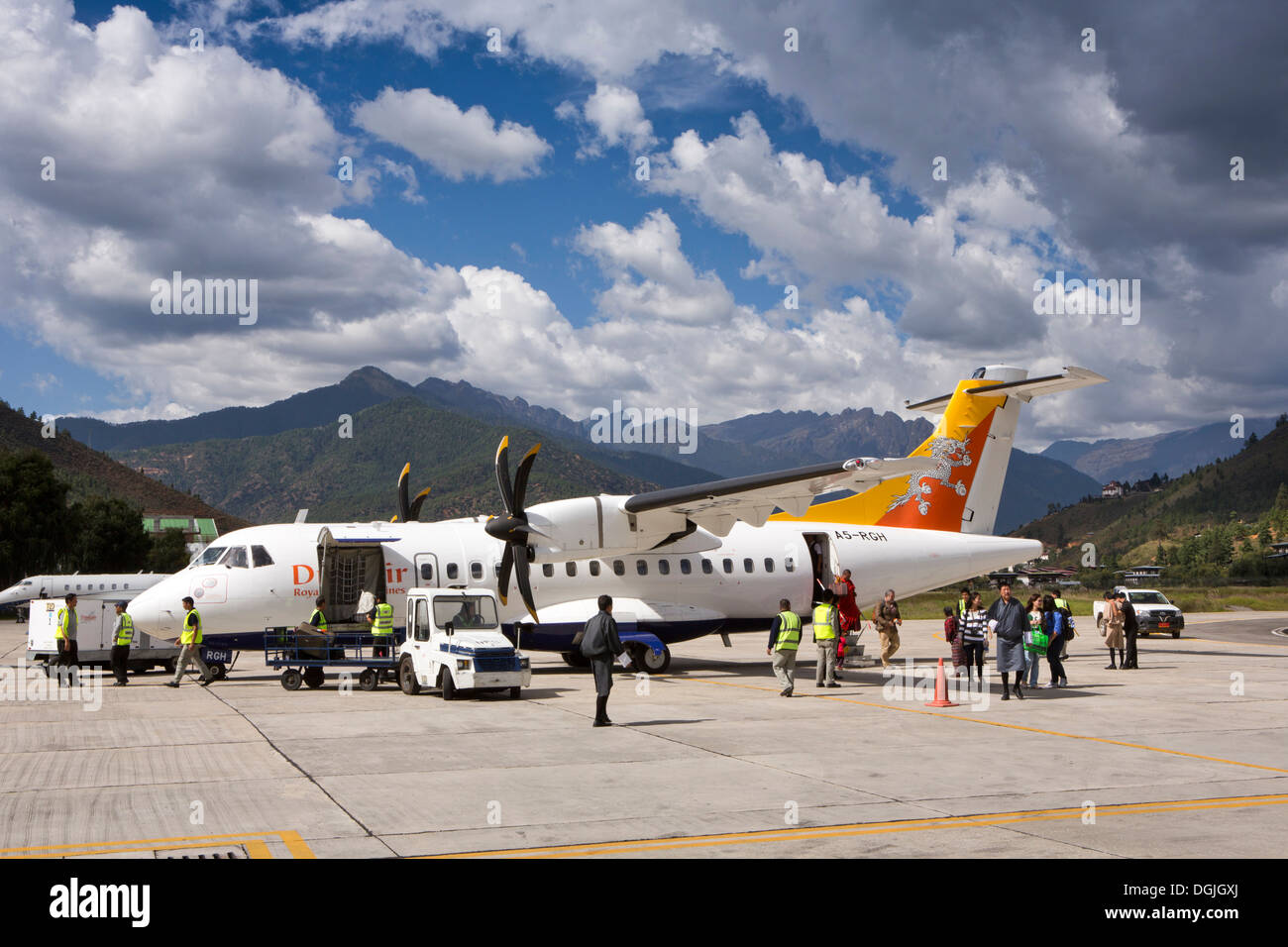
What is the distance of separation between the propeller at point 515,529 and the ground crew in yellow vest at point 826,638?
594cm

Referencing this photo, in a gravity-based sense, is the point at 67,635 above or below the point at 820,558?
below

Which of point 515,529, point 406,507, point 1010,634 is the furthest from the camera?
point 406,507

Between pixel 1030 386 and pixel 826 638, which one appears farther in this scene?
pixel 1030 386

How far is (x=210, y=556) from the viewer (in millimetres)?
21016

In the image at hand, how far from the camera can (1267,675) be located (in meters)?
22.5

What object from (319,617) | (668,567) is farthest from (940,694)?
(319,617)

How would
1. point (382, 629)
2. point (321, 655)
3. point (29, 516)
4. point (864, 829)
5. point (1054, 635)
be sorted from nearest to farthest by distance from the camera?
1. point (864, 829)
2. point (1054, 635)
3. point (321, 655)
4. point (382, 629)
5. point (29, 516)

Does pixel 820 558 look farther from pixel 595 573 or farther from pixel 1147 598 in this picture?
pixel 1147 598

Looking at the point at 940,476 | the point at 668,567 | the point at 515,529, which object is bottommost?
the point at 668,567

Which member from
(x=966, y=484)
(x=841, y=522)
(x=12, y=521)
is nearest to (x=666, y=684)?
(x=841, y=522)

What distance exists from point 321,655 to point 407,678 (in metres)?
2.42

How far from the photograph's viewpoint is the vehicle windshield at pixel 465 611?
1862cm

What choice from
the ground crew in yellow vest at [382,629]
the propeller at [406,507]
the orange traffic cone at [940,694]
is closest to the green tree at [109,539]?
the propeller at [406,507]

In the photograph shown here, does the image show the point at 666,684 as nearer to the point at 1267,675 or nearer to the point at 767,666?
the point at 767,666
